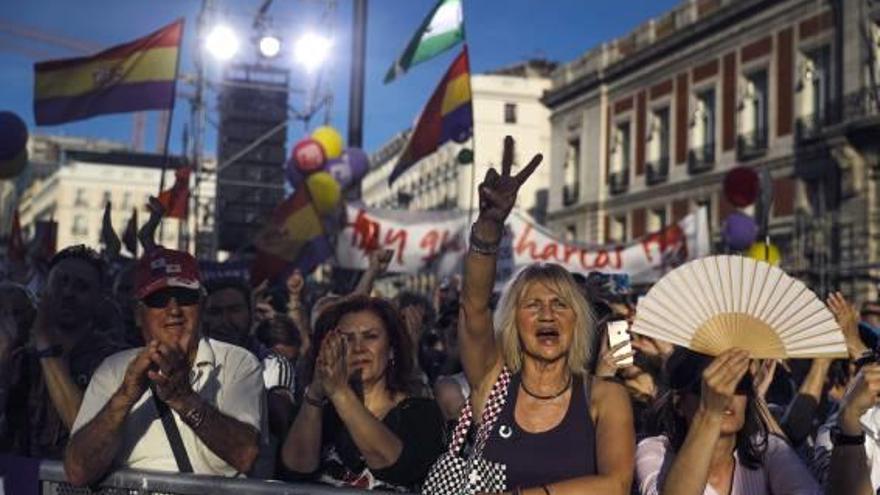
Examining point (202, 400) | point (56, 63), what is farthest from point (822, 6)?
point (202, 400)

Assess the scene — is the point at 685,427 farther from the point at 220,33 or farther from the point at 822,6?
the point at 822,6

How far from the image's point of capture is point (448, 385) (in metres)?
4.05

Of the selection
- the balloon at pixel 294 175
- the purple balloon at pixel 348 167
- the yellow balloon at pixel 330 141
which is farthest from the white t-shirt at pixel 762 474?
the yellow balloon at pixel 330 141

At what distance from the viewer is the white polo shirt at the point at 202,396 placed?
331cm

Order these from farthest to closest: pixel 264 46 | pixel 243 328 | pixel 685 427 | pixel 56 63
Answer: pixel 264 46 → pixel 56 63 → pixel 243 328 → pixel 685 427

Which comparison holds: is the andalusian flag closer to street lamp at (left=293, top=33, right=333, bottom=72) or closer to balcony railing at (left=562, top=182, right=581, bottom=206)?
street lamp at (left=293, top=33, right=333, bottom=72)

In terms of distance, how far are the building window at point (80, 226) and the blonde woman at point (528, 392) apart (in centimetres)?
9372

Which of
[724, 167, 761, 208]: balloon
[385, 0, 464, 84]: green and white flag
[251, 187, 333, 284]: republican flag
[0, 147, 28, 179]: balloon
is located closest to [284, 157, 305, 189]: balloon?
[251, 187, 333, 284]: republican flag

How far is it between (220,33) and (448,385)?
53.9ft

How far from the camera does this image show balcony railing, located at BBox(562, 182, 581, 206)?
4184cm

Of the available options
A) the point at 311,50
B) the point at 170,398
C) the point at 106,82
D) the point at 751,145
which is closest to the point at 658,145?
the point at 751,145

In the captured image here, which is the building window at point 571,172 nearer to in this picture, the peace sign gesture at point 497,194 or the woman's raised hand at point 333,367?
the peace sign gesture at point 497,194

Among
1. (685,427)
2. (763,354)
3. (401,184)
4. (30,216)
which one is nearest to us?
(763,354)

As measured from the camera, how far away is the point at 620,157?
39125 millimetres
